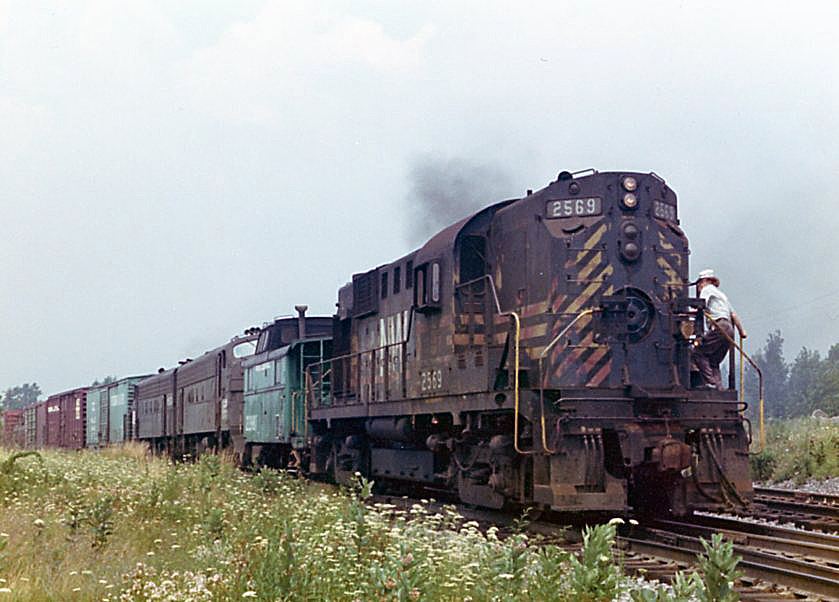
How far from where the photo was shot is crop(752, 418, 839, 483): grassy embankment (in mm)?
15086

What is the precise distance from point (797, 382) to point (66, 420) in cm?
6272

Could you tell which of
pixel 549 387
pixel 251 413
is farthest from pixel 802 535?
pixel 251 413

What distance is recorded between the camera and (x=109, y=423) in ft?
114

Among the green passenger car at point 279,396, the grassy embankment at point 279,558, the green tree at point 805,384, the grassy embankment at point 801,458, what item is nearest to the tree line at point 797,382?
the green tree at point 805,384

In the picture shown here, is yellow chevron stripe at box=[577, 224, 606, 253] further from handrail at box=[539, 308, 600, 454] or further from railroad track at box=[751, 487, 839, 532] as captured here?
railroad track at box=[751, 487, 839, 532]

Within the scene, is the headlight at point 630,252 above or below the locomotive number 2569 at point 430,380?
above

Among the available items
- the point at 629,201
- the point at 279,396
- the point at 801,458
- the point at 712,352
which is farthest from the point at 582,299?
the point at 279,396

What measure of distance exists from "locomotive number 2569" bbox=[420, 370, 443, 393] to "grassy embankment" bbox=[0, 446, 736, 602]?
7.84ft

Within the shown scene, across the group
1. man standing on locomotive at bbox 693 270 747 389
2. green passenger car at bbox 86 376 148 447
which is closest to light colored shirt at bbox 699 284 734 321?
man standing on locomotive at bbox 693 270 747 389

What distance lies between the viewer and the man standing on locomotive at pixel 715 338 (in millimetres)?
9867

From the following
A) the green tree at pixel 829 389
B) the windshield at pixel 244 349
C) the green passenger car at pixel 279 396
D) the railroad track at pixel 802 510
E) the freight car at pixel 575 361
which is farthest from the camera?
the green tree at pixel 829 389

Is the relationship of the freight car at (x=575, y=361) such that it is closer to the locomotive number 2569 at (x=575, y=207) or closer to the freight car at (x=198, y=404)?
the locomotive number 2569 at (x=575, y=207)

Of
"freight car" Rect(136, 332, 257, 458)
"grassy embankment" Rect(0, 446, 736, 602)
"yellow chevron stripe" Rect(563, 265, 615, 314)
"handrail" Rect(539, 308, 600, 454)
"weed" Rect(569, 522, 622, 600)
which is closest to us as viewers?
"grassy embankment" Rect(0, 446, 736, 602)

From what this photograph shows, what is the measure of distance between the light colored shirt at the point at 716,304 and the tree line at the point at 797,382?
3928cm
